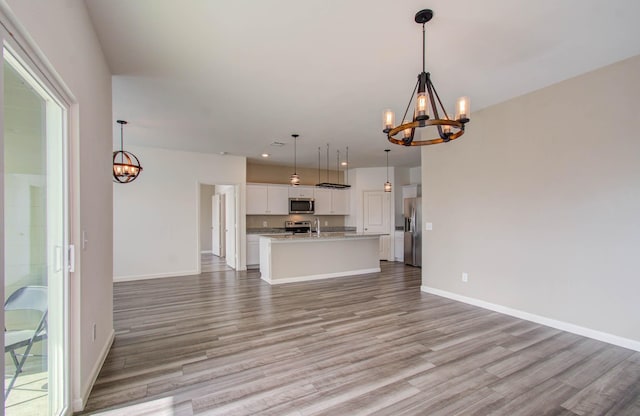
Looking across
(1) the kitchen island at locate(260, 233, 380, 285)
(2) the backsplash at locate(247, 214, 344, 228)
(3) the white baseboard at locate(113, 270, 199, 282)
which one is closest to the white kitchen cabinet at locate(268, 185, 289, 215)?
(2) the backsplash at locate(247, 214, 344, 228)

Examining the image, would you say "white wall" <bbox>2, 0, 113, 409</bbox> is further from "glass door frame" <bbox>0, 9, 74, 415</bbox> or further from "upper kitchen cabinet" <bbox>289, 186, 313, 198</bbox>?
"upper kitchen cabinet" <bbox>289, 186, 313, 198</bbox>

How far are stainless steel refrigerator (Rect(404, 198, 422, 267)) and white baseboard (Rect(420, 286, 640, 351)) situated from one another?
2.74 m

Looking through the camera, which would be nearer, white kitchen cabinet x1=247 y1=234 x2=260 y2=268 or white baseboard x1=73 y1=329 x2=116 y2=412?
white baseboard x1=73 y1=329 x2=116 y2=412

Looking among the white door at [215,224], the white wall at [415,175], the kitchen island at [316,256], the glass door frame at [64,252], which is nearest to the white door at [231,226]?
the white door at [215,224]

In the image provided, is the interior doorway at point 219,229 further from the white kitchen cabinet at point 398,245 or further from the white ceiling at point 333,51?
the white kitchen cabinet at point 398,245

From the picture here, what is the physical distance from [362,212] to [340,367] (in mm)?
6314

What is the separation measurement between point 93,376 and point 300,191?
6.35 m

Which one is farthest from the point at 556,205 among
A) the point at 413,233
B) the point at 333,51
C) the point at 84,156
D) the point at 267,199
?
the point at 267,199

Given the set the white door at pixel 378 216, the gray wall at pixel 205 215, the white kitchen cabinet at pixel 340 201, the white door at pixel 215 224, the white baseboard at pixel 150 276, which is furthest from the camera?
the gray wall at pixel 205 215

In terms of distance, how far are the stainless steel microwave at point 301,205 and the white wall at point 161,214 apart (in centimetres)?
206

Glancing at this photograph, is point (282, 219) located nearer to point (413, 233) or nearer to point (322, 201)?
point (322, 201)

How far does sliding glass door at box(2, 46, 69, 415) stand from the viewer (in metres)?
1.31

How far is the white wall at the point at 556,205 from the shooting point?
2873 mm

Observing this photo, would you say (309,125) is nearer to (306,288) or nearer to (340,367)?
(306,288)
